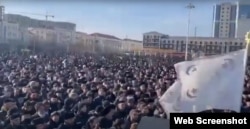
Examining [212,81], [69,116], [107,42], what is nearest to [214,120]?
[212,81]

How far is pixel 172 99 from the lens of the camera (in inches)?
102

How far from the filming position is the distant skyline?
2637 mm

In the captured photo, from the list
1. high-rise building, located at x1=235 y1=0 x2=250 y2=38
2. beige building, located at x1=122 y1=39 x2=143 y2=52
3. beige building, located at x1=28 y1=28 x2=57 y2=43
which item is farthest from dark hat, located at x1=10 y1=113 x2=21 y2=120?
high-rise building, located at x1=235 y1=0 x2=250 y2=38

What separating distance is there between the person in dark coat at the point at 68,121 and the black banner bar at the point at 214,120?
63cm

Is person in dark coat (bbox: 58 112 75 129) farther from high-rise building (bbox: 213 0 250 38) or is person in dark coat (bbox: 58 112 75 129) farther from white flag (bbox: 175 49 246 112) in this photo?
high-rise building (bbox: 213 0 250 38)

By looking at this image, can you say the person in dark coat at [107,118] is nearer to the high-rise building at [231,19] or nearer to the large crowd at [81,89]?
the large crowd at [81,89]

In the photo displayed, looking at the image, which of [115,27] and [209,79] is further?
[115,27]

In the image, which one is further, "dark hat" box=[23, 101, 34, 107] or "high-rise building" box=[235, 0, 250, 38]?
"dark hat" box=[23, 101, 34, 107]

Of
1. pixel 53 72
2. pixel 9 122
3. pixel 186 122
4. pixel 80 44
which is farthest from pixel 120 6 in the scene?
pixel 9 122

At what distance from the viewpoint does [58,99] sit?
9.52ft

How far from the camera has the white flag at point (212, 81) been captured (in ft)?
8.18

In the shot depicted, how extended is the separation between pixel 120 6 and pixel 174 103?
656 mm

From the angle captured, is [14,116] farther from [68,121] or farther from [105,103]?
[105,103]

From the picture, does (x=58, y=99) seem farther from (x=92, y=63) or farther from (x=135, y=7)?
(x=135, y=7)
